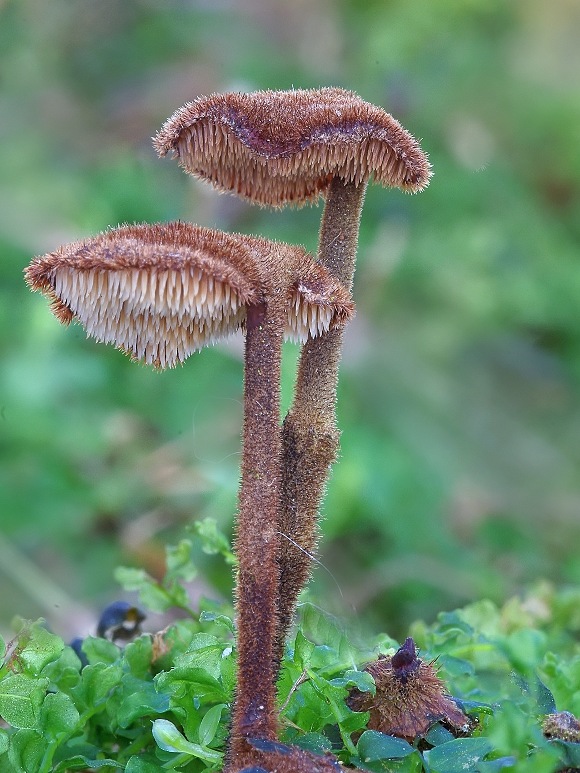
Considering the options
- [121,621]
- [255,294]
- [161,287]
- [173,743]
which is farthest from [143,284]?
[121,621]

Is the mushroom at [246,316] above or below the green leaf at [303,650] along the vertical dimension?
above

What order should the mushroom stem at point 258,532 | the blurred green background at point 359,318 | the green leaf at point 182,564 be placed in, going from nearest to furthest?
the mushroom stem at point 258,532
the green leaf at point 182,564
the blurred green background at point 359,318

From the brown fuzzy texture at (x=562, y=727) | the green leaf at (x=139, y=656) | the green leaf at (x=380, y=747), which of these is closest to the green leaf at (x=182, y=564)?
the green leaf at (x=139, y=656)

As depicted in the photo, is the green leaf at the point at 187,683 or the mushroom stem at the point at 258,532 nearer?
the mushroom stem at the point at 258,532

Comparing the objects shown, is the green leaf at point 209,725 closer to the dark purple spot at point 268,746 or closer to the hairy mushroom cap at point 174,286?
the dark purple spot at point 268,746

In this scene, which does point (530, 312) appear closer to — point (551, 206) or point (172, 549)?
point (551, 206)

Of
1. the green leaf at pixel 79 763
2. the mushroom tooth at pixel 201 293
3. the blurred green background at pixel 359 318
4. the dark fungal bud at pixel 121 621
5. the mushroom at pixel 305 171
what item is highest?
the blurred green background at pixel 359 318

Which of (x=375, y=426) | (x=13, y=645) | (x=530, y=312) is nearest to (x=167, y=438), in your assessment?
(x=375, y=426)

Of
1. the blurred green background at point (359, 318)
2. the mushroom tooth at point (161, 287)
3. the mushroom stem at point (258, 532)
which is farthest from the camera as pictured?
the blurred green background at point (359, 318)
